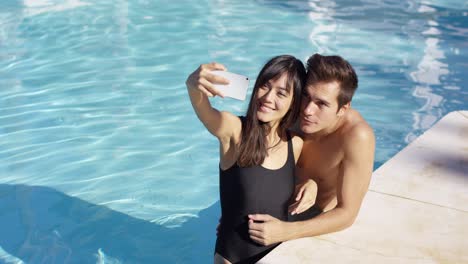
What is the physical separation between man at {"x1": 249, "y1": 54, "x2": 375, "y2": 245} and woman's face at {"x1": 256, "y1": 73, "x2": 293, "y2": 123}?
0.13 meters

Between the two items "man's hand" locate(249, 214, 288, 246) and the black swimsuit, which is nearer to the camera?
"man's hand" locate(249, 214, 288, 246)

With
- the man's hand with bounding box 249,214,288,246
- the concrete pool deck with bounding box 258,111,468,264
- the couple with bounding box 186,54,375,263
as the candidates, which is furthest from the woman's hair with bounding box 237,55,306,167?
the concrete pool deck with bounding box 258,111,468,264

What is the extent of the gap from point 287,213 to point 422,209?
29.7 inches

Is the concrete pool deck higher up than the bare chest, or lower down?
lower down

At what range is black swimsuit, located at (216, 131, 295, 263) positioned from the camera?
298cm

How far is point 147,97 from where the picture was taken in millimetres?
7164

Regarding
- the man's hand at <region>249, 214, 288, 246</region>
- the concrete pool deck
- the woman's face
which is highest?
the woman's face

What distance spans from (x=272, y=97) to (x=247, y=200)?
50 cm

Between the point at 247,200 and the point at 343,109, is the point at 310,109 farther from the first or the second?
the point at 247,200

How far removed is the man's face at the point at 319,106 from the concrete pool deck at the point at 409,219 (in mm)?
524

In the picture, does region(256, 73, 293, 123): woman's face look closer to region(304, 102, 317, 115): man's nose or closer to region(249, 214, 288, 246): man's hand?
region(304, 102, 317, 115): man's nose

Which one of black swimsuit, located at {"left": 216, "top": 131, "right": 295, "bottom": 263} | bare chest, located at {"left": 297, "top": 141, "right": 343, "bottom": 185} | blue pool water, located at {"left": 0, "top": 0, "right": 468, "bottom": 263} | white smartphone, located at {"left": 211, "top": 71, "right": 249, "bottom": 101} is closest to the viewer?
white smartphone, located at {"left": 211, "top": 71, "right": 249, "bottom": 101}

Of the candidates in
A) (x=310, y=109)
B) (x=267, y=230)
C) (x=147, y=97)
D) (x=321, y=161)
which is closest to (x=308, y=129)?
(x=310, y=109)

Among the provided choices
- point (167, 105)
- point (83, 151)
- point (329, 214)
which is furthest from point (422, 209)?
point (167, 105)
